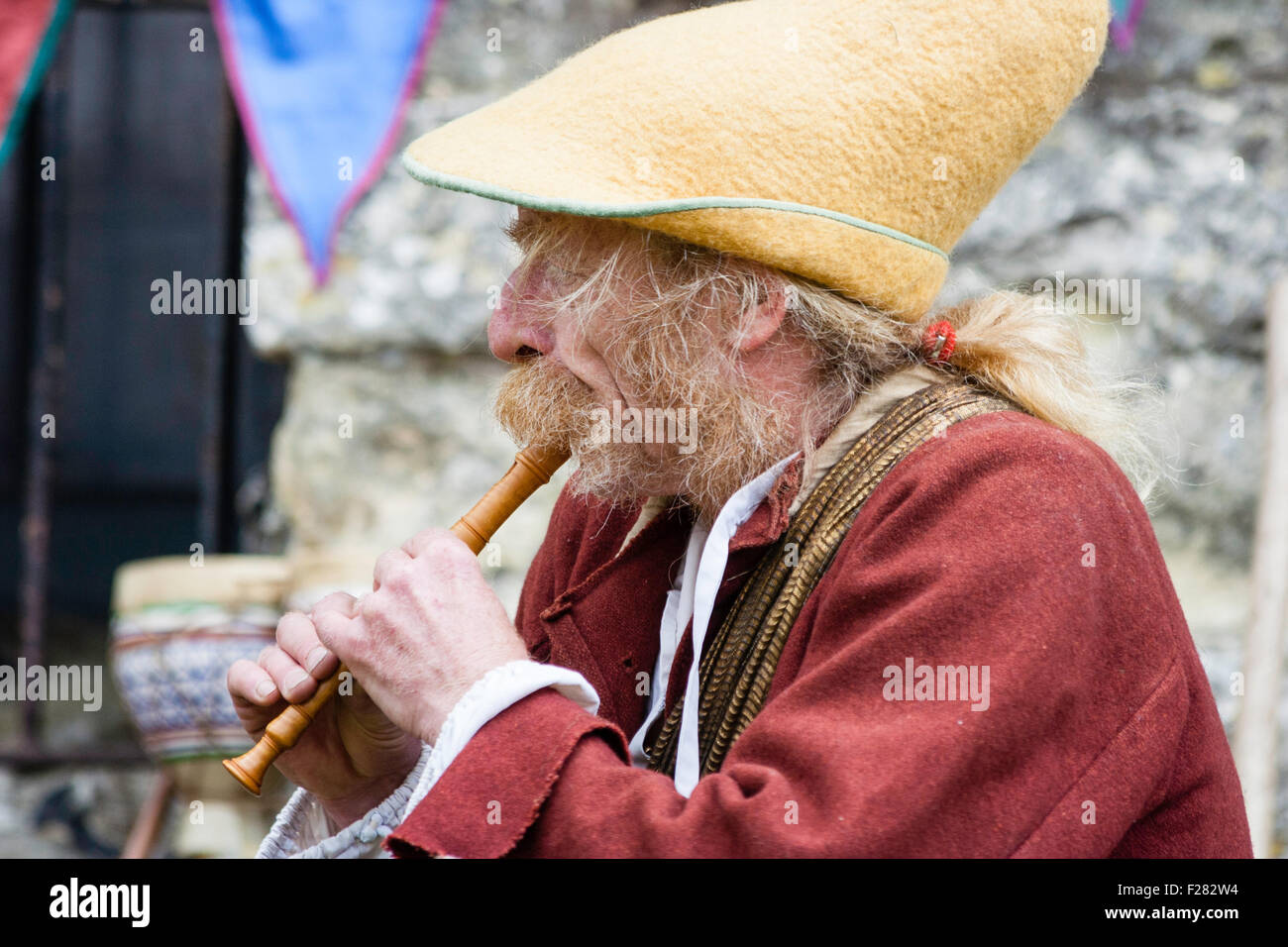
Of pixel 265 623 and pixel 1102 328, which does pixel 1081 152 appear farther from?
pixel 265 623

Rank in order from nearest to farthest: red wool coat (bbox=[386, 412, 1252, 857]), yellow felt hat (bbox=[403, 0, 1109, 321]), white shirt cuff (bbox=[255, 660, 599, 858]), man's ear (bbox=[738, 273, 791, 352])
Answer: red wool coat (bbox=[386, 412, 1252, 857])
white shirt cuff (bbox=[255, 660, 599, 858])
yellow felt hat (bbox=[403, 0, 1109, 321])
man's ear (bbox=[738, 273, 791, 352])

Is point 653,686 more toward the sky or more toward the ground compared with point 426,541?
more toward the ground

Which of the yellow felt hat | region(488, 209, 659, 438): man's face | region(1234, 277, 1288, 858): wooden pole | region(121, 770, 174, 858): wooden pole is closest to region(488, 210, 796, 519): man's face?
region(488, 209, 659, 438): man's face

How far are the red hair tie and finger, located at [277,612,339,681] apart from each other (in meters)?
0.84

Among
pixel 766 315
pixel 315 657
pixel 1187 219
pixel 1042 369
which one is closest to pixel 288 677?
pixel 315 657

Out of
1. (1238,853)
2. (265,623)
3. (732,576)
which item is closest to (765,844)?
(732,576)

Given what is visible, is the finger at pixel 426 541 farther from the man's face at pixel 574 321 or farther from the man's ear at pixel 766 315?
the man's ear at pixel 766 315

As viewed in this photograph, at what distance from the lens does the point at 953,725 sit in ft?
4.05

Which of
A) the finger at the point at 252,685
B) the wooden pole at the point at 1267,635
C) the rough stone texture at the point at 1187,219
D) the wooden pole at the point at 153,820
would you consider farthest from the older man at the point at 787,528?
the wooden pole at the point at 153,820

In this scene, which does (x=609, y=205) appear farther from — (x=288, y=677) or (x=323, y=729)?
(x=323, y=729)

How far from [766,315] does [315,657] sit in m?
0.69

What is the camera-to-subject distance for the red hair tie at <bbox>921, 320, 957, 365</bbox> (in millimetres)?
1682

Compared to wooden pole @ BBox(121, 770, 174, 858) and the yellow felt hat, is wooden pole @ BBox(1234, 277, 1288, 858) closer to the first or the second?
the yellow felt hat

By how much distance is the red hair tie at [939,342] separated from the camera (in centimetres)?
168
